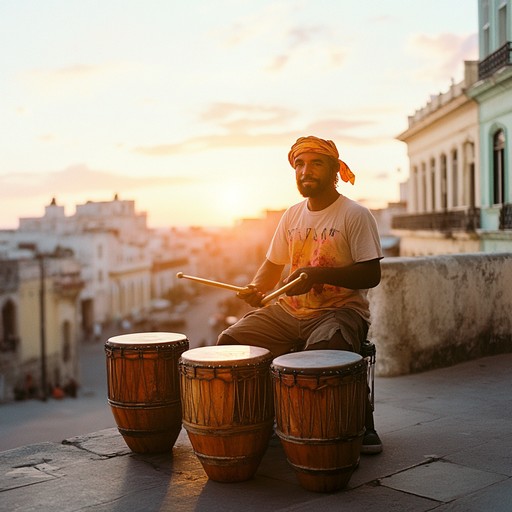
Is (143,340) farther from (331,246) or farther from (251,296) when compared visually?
(331,246)

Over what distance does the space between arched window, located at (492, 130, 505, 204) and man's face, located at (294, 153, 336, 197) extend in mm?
20494

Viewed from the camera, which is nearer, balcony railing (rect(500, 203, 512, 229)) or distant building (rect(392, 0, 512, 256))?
balcony railing (rect(500, 203, 512, 229))

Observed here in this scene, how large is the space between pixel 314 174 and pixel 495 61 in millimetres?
20058

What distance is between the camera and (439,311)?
7113 mm

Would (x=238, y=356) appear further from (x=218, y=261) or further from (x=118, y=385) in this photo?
(x=218, y=261)

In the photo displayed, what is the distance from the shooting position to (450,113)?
28.4 m

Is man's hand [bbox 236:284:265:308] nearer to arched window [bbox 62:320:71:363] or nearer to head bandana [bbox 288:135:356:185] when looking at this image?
head bandana [bbox 288:135:356:185]

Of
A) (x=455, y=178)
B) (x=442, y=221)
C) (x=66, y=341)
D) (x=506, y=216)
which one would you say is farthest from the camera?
(x=66, y=341)

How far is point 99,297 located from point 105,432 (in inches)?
2292

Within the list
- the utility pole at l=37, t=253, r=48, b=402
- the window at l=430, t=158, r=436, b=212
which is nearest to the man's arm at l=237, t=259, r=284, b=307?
the window at l=430, t=158, r=436, b=212

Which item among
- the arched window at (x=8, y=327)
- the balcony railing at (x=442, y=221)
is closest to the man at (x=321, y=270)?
the balcony railing at (x=442, y=221)

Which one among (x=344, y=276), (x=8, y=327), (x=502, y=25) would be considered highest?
(x=502, y=25)

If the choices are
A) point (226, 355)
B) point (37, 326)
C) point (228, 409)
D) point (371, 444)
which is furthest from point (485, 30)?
point (37, 326)

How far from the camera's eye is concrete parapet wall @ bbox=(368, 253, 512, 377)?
685cm
